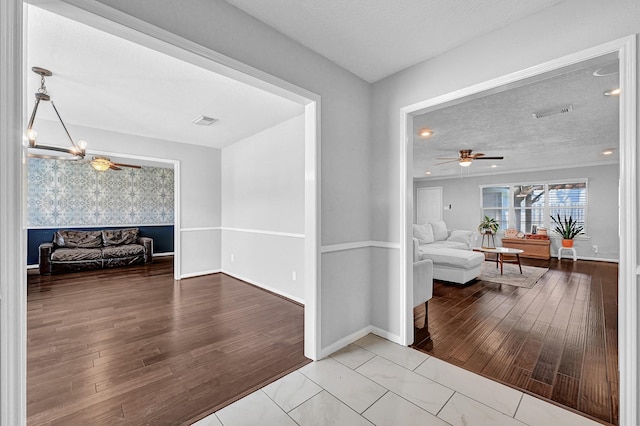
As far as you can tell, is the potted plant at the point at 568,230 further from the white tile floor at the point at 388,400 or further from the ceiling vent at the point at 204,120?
the ceiling vent at the point at 204,120

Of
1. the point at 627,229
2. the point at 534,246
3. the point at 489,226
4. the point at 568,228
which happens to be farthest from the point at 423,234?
the point at 627,229

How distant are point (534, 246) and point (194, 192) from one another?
28.5ft

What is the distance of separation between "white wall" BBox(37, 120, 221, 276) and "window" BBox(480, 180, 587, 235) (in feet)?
26.8

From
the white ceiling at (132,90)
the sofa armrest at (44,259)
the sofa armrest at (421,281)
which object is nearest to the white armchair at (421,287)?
the sofa armrest at (421,281)

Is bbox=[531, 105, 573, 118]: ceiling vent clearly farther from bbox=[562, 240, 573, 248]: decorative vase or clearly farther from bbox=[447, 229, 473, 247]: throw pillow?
bbox=[562, 240, 573, 248]: decorative vase

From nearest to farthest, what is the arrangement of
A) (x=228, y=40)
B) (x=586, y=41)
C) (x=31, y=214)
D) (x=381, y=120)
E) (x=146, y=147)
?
(x=586, y=41)
(x=228, y=40)
(x=381, y=120)
(x=146, y=147)
(x=31, y=214)

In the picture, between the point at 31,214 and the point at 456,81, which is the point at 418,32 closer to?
the point at 456,81

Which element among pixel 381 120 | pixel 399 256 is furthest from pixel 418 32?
pixel 399 256

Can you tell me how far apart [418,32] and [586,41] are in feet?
3.36

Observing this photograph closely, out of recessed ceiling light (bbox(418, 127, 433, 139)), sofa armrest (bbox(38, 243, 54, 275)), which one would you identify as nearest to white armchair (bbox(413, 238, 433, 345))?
recessed ceiling light (bbox(418, 127, 433, 139))

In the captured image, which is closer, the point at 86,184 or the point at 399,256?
the point at 399,256

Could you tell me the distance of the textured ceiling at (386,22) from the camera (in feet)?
5.88

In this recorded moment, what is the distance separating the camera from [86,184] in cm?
668

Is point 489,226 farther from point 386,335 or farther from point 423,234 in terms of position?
point 386,335
